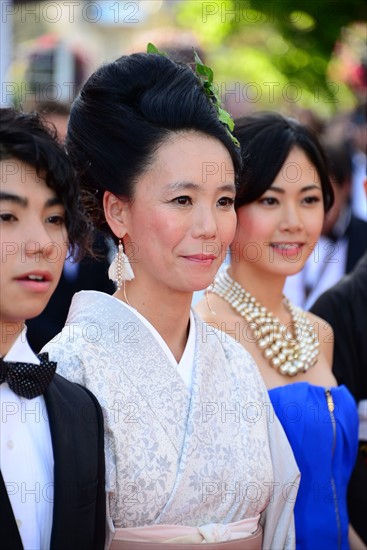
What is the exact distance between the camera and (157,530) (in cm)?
280

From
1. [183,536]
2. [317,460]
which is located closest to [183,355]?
[183,536]

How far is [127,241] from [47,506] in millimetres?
982

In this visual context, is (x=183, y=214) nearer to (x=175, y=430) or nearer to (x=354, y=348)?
(x=175, y=430)

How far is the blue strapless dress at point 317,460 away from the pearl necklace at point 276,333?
0.54 feet

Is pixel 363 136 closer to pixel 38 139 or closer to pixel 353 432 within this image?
pixel 353 432

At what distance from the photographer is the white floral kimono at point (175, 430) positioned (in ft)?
9.19

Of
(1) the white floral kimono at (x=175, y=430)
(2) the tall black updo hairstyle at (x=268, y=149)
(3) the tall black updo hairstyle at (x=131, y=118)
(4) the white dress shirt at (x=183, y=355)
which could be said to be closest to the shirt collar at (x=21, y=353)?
(1) the white floral kimono at (x=175, y=430)

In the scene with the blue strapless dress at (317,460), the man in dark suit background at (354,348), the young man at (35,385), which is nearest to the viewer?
the young man at (35,385)

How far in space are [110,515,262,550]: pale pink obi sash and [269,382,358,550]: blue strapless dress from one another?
0.57 metres

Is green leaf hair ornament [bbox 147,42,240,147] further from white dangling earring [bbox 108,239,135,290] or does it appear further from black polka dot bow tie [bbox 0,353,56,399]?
black polka dot bow tie [bbox 0,353,56,399]

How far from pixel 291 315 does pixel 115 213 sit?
123 cm

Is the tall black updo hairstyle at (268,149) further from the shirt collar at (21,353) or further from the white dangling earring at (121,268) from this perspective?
the shirt collar at (21,353)

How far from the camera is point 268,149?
386cm

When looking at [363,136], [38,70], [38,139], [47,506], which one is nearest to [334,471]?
[47,506]
